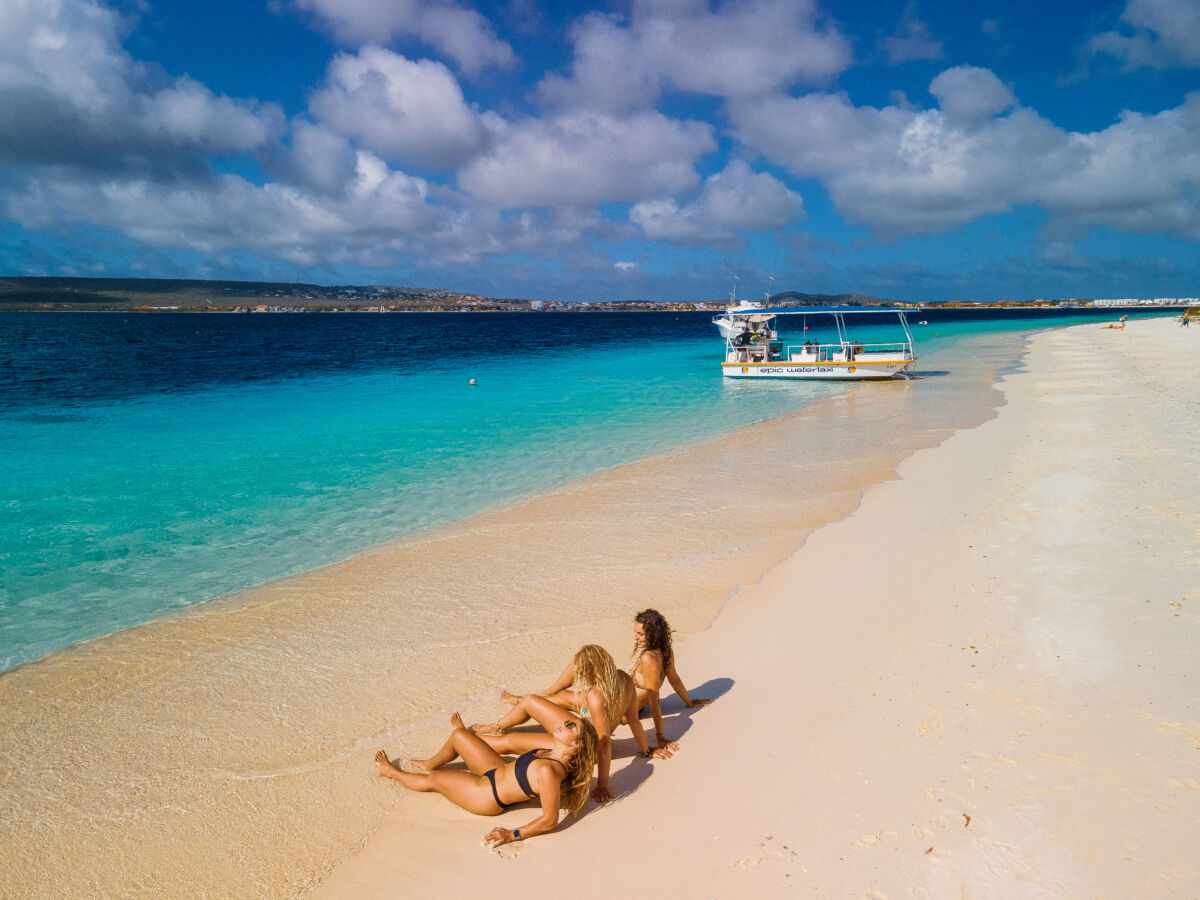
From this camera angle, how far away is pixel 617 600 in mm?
7996

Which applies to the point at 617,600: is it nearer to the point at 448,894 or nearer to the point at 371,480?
the point at 448,894

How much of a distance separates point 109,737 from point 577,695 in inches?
163

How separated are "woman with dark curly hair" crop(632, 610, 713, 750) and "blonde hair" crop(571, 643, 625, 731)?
0.46 m

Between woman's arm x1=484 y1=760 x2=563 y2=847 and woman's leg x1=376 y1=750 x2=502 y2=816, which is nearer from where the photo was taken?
woman's arm x1=484 y1=760 x2=563 y2=847

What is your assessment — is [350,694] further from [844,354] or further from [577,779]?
[844,354]

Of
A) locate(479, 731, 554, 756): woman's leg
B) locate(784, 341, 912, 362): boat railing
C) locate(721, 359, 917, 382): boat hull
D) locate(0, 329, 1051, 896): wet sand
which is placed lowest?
locate(0, 329, 1051, 896): wet sand

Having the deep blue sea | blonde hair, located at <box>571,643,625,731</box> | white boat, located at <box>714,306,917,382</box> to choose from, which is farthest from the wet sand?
white boat, located at <box>714,306,917,382</box>

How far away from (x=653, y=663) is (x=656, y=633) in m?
0.23

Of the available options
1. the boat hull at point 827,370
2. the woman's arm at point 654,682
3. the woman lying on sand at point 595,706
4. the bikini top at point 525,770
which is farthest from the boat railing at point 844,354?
the bikini top at point 525,770

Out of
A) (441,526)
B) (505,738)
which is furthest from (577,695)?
(441,526)

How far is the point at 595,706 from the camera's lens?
15.1 feet

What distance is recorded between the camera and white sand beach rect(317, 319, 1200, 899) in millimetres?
3740

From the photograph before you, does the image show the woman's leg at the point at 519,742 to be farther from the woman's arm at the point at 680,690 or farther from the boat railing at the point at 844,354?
the boat railing at the point at 844,354

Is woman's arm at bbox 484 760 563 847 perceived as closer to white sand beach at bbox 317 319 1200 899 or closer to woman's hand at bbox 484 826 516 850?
woman's hand at bbox 484 826 516 850
